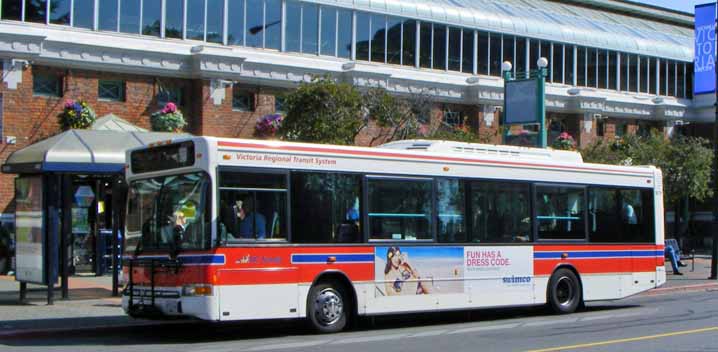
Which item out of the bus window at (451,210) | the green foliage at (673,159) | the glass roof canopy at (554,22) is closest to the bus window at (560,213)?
the bus window at (451,210)

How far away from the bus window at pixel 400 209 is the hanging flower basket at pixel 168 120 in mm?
14897

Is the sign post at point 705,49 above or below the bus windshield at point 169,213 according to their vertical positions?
above

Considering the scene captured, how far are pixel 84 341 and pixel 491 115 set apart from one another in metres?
27.4

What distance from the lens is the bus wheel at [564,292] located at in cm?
1777

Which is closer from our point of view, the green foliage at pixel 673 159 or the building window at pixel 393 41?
the building window at pixel 393 41

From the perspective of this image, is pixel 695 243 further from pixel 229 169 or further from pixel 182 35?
pixel 229 169

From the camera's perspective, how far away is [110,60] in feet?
94.0

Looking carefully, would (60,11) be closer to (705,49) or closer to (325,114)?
(325,114)

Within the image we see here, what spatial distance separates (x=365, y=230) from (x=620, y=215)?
21.6 feet

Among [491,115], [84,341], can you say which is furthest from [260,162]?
[491,115]

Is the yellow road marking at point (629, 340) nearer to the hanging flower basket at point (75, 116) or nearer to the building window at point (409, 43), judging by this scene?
the hanging flower basket at point (75, 116)

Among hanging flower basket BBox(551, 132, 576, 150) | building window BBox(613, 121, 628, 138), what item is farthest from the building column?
hanging flower basket BBox(551, 132, 576, 150)

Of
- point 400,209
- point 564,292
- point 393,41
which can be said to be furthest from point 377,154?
point 393,41

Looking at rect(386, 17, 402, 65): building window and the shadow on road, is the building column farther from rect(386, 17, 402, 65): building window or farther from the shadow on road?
the shadow on road
